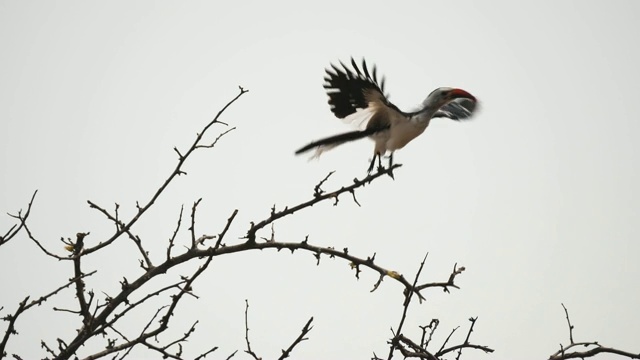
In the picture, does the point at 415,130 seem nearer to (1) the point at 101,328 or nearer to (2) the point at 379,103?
(2) the point at 379,103

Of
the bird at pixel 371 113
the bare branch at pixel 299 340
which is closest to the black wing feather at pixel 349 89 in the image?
the bird at pixel 371 113

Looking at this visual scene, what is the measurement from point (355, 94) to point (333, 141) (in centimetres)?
44

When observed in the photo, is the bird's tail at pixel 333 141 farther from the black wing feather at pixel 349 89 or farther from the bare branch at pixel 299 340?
the bare branch at pixel 299 340

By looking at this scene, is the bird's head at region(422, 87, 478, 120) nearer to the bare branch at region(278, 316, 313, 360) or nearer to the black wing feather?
the black wing feather

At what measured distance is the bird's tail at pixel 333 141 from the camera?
17.0ft

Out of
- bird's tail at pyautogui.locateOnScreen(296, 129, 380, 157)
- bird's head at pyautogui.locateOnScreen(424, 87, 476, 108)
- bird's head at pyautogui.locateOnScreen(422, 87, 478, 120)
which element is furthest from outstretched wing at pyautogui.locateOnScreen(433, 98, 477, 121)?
bird's tail at pyautogui.locateOnScreen(296, 129, 380, 157)

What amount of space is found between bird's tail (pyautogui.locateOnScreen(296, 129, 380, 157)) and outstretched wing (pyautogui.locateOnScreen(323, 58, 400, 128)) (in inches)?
4.8

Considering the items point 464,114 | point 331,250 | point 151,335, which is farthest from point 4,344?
point 464,114

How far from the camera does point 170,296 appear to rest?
3184 mm

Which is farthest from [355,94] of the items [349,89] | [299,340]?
[299,340]

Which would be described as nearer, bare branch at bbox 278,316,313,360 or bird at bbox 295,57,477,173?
bare branch at bbox 278,316,313,360

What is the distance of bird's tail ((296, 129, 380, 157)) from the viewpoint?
5.20 m

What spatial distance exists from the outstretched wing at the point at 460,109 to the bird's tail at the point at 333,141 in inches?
45.4

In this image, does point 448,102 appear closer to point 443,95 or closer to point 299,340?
point 443,95
